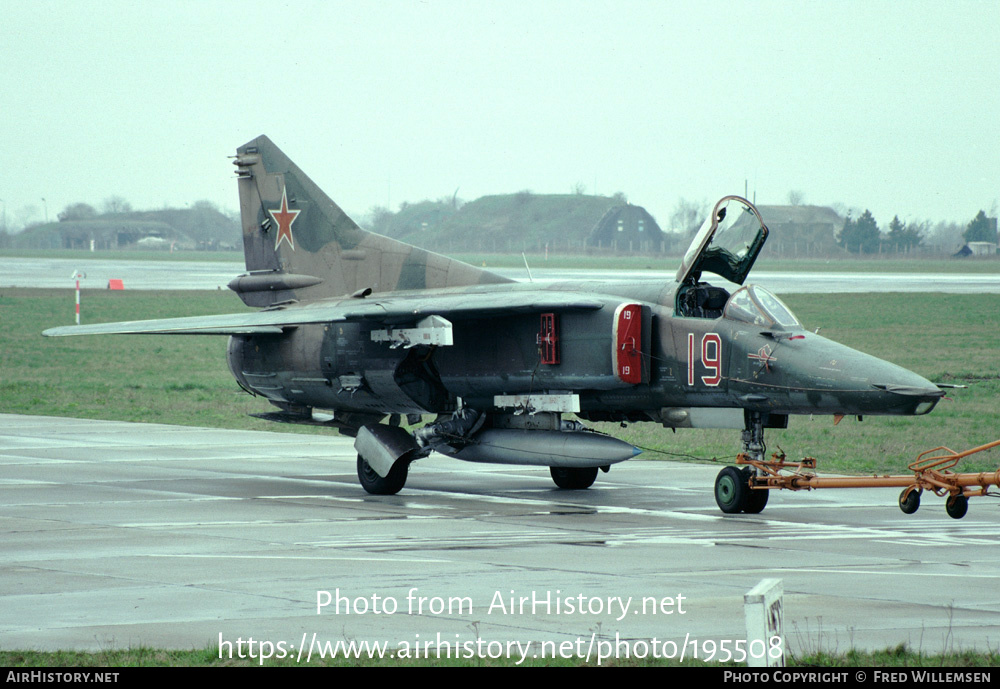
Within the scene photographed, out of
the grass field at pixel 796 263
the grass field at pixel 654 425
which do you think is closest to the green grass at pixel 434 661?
the grass field at pixel 654 425

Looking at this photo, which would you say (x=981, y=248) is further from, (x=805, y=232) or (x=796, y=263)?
(x=796, y=263)

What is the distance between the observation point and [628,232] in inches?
5079

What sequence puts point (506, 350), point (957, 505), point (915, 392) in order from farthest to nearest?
1. point (506, 350)
2. point (915, 392)
3. point (957, 505)

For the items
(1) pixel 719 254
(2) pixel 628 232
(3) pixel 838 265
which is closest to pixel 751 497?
(1) pixel 719 254

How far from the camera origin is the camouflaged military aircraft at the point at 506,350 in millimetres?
14523

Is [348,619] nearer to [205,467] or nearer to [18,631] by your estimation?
[18,631]

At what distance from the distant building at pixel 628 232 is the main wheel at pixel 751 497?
113m

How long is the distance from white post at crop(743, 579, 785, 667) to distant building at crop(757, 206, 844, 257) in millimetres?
106443

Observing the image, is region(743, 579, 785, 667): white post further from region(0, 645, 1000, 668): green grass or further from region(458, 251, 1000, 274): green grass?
region(458, 251, 1000, 274): green grass

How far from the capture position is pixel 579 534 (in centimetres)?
1345

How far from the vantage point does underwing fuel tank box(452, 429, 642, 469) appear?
616 inches

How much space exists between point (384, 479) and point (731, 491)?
4914 mm

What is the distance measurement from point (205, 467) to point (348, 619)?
11829mm

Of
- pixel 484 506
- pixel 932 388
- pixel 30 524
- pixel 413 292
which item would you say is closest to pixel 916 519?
pixel 932 388
